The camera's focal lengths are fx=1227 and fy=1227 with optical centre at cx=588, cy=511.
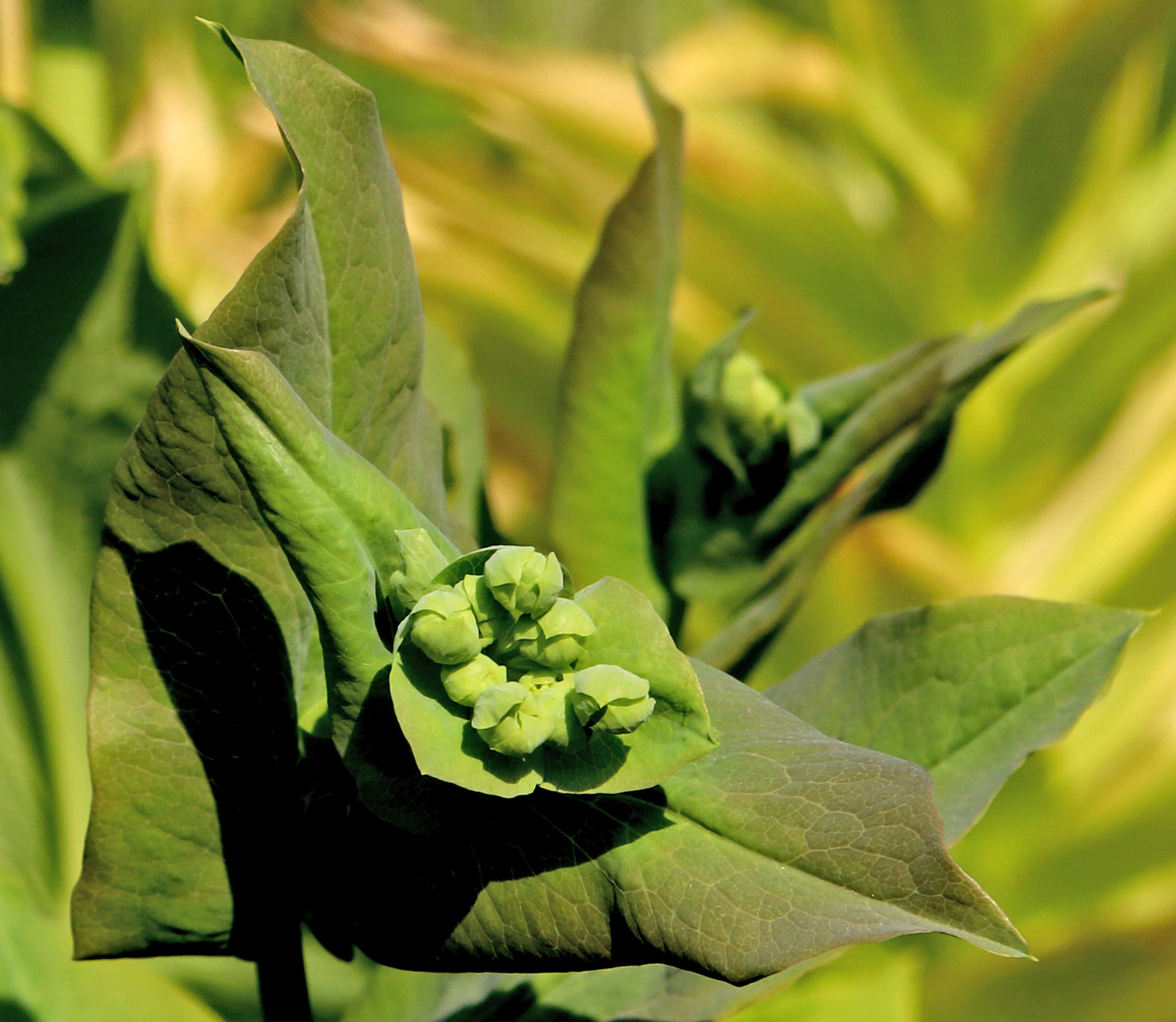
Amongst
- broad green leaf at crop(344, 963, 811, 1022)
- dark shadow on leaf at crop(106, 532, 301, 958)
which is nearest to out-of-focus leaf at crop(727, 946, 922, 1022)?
broad green leaf at crop(344, 963, 811, 1022)

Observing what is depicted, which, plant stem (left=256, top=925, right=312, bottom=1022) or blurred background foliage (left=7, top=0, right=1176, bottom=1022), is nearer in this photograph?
plant stem (left=256, top=925, right=312, bottom=1022)

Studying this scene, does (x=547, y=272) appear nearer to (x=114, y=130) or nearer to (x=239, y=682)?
(x=114, y=130)

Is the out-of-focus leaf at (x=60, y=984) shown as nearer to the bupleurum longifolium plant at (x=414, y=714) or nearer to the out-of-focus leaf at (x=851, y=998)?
the bupleurum longifolium plant at (x=414, y=714)

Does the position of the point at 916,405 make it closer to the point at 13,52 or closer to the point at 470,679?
the point at 470,679

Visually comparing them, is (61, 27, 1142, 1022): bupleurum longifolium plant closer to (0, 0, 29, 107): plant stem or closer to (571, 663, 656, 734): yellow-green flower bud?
(571, 663, 656, 734): yellow-green flower bud

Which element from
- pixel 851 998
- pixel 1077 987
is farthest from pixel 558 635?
pixel 1077 987

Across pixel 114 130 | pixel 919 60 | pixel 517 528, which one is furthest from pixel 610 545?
pixel 114 130
